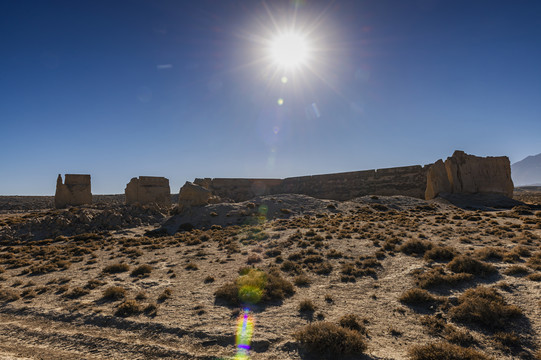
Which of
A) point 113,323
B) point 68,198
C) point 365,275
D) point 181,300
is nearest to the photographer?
point 113,323

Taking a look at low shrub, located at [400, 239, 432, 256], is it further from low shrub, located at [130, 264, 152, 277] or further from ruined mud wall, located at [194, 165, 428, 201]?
ruined mud wall, located at [194, 165, 428, 201]

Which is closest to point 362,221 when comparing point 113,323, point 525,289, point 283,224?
point 283,224

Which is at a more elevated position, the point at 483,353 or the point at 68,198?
the point at 68,198

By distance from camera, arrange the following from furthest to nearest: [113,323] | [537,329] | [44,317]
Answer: [44,317]
[113,323]
[537,329]

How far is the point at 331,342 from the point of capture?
184 inches

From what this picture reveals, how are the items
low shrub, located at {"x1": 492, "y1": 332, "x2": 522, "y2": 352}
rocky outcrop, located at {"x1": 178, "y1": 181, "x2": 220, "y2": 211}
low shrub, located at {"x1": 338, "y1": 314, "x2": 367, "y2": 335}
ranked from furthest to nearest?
rocky outcrop, located at {"x1": 178, "y1": 181, "x2": 220, "y2": 211}, low shrub, located at {"x1": 338, "y1": 314, "x2": 367, "y2": 335}, low shrub, located at {"x1": 492, "y1": 332, "x2": 522, "y2": 352}

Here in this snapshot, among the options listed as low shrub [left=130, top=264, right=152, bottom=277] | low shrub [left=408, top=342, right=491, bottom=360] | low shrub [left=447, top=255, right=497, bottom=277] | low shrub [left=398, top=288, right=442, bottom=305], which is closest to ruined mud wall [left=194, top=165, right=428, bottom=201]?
low shrub [left=447, top=255, right=497, bottom=277]

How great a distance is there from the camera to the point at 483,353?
438cm

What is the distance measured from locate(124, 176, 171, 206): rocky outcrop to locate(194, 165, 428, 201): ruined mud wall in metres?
8.89

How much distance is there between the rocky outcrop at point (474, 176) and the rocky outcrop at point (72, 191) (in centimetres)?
3548

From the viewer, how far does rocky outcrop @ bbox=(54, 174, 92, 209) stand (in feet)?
84.9

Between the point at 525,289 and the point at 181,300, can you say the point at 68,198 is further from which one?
the point at 525,289

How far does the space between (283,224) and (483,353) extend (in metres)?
15.2

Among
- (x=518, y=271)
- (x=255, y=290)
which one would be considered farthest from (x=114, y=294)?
(x=518, y=271)
